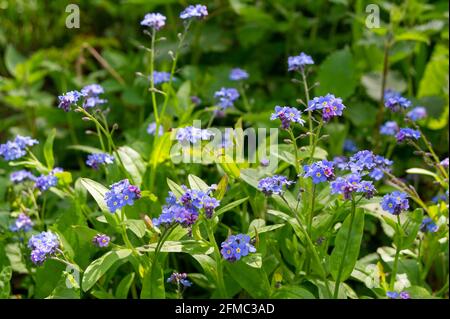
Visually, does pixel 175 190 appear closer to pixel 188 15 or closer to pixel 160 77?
pixel 188 15

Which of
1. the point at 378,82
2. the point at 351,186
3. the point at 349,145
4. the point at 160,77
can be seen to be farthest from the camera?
the point at 378,82

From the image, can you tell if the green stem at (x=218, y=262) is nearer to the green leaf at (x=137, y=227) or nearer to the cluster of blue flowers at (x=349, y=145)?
the green leaf at (x=137, y=227)

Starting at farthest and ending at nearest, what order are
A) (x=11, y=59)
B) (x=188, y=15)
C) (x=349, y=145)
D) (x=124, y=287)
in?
1. (x=11, y=59)
2. (x=349, y=145)
3. (x=188, y=15)
4. (x=124, y=287)

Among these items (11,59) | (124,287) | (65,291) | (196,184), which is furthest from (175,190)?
(11,59)

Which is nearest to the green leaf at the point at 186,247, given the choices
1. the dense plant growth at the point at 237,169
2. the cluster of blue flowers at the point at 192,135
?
the dense plant growth at the point at 237,169

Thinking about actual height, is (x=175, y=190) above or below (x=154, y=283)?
above

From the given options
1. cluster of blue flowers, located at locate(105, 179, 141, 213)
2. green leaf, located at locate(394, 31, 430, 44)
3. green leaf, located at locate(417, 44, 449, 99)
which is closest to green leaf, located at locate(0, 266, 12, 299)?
cluster of blue flowers, located at locate(105, 179, 141, 213)

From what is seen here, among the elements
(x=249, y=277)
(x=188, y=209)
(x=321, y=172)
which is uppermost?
(x=321, y=172)
